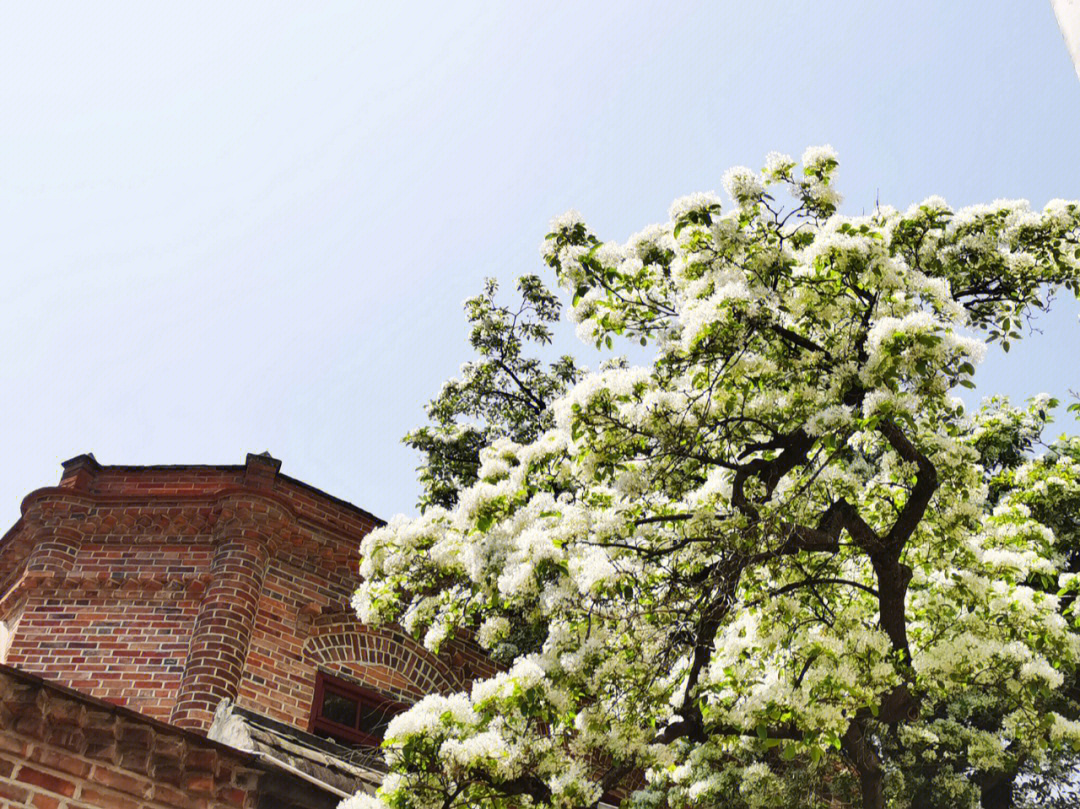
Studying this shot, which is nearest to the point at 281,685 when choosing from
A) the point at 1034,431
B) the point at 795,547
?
the point at 795,547

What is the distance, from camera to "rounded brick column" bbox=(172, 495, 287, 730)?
11453mm

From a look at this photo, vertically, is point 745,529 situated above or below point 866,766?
above

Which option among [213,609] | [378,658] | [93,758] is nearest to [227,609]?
[213,609]

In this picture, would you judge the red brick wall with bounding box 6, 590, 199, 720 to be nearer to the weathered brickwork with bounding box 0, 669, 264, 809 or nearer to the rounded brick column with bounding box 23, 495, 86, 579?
the rounded brick column with bounding box 23, 495, 86, 579

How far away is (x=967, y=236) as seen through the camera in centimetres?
888

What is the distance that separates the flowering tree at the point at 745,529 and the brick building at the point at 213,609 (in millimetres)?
2480

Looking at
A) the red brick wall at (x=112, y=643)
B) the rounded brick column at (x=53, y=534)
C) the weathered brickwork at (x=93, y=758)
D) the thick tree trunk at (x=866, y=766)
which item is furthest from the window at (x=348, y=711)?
the thick tree trunk at (x=866, y=766)

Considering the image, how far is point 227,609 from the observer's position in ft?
40.3

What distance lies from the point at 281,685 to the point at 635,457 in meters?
6.23

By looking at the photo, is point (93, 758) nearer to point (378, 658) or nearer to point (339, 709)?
point (339, 709)

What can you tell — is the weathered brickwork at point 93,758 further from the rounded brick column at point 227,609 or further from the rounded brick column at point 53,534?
the rounded brick column at point 53,534

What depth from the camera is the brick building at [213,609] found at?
11789 mm

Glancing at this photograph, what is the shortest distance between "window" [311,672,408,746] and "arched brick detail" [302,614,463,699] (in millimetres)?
174

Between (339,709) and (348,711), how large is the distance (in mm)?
128
